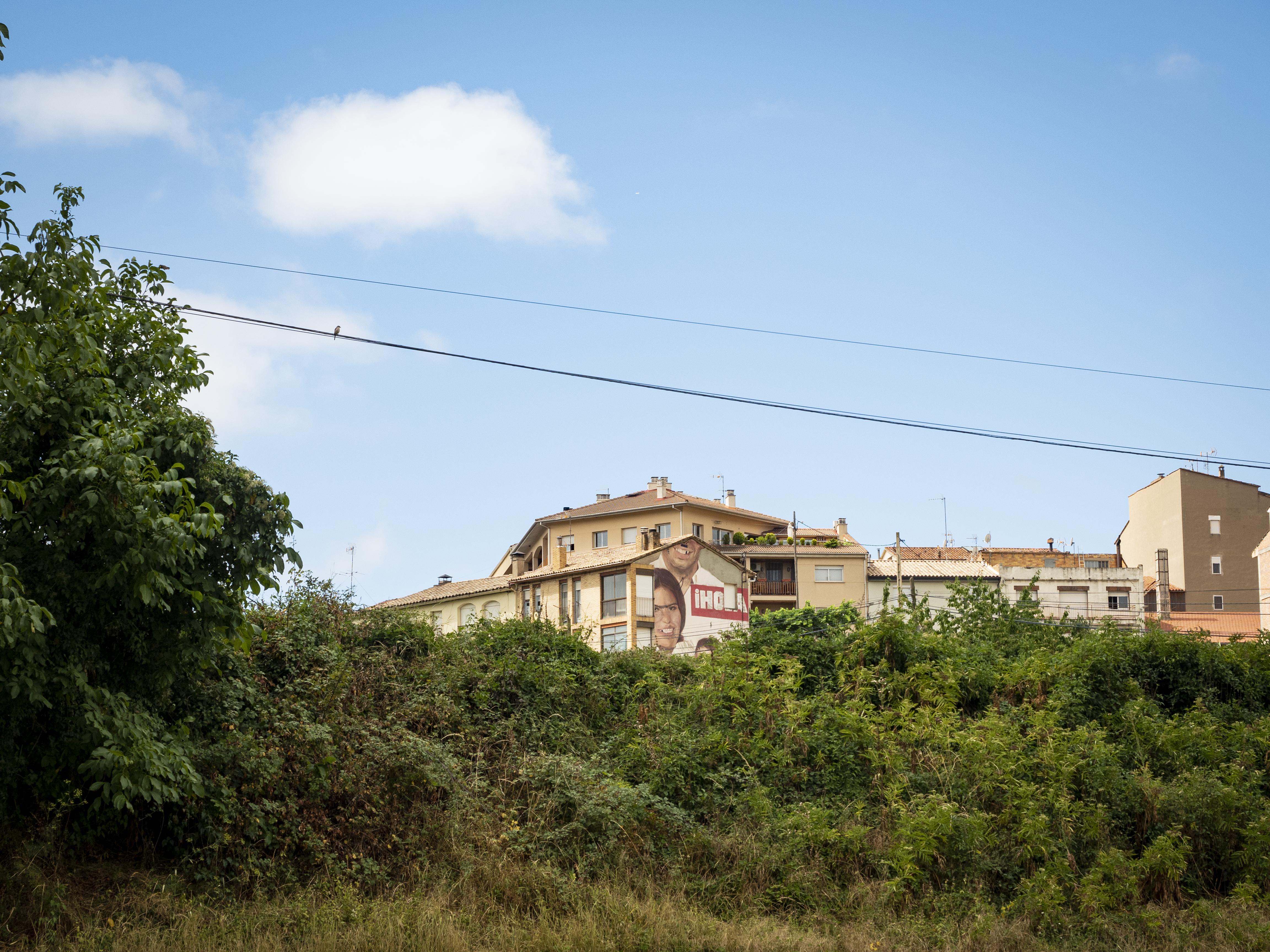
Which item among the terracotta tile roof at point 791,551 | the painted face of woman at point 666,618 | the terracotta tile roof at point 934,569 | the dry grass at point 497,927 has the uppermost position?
the terracotta tile roof at point 791,551

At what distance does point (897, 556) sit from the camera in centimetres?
5231

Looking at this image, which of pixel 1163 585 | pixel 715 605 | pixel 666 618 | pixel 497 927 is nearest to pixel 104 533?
pixel 497 927

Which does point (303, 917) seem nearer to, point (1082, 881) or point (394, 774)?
point (394, 774)

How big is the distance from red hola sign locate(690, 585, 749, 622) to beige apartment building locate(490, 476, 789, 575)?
626cm

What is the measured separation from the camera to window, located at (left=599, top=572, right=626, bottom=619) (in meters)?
45.4

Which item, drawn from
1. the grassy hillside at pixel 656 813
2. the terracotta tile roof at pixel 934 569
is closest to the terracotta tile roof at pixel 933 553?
the terracotta tile roof at pixel 934 569

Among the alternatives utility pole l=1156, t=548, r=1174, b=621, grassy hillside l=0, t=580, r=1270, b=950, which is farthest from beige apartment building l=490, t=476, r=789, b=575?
Answer: grassy hillside l=0, t=580, r=1270, b=950

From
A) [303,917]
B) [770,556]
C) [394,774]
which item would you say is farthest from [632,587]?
[303,917]

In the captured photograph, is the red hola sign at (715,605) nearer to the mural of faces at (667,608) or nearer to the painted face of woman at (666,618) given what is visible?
the mural of faces at (667,608)

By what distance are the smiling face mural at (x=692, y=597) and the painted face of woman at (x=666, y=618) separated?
18 millimetres

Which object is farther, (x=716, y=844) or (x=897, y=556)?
(x=897, y=556)

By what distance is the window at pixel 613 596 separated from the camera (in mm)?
45375

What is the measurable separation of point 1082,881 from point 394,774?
7889 millimetres

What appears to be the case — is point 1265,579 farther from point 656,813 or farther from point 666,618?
point 656,813
